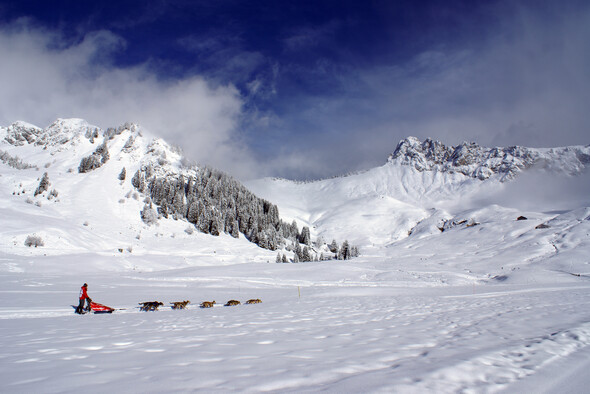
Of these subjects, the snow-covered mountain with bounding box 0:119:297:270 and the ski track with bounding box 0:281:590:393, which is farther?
the snow-covered mountain with bounding box 0:119:297:270

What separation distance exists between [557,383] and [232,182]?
5479 inches

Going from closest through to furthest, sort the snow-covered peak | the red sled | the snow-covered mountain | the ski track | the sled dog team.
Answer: the ski track
the red sled
the sled dog team
the snow-covered mountain
the snow-covered peak

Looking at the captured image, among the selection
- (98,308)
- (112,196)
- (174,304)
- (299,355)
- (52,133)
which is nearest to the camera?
(299,355)

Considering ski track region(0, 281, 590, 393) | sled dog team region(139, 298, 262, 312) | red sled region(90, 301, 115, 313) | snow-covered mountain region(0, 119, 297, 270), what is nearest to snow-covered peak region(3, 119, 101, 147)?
snow-covered mountain region(0, 119, 297, 270)

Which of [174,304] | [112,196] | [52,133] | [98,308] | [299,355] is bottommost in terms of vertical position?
[174,304]

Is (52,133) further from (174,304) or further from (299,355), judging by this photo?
(299,355)

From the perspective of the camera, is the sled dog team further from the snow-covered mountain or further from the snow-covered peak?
the snow-covered peak

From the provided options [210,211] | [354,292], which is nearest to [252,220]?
[210,211]

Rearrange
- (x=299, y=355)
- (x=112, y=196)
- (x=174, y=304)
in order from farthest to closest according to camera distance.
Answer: (x=112, y=196), (x=174, y=304), (x=299, y=355)

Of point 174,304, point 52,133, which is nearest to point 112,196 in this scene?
point 52,133

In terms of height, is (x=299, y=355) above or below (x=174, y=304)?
above

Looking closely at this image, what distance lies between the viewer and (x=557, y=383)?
4488 millimetres

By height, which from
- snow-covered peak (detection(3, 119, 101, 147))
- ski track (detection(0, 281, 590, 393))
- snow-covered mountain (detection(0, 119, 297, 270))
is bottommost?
ski track (detection(0, 281, 590, 393))

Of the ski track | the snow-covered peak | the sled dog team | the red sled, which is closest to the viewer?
the ski track
